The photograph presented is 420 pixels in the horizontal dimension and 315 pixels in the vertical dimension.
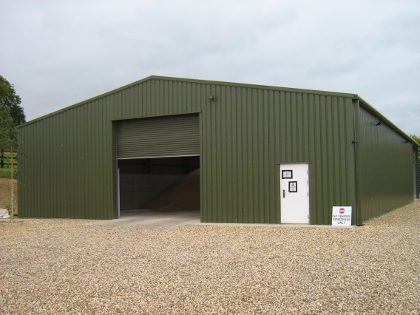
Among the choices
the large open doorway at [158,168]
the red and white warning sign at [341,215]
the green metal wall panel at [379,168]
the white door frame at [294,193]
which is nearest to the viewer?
the red and white warning sign at [341,215]

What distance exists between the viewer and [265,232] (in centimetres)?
1212

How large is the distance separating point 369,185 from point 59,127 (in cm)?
1231

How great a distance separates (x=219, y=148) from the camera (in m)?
15.2

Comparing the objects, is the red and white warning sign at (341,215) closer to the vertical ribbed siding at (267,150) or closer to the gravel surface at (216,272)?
the vertical ribbed siding at (267,150)

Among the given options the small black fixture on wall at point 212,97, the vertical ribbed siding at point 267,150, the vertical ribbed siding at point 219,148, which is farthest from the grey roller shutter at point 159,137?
the small black fixture on wall at point 212,97

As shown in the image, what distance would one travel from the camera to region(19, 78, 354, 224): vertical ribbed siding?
44.4 feet

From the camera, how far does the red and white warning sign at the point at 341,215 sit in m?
13.0

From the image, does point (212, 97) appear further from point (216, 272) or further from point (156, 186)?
point (156, 186)

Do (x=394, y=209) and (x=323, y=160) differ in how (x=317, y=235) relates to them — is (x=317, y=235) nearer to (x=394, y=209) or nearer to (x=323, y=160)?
(x=323, y=160)

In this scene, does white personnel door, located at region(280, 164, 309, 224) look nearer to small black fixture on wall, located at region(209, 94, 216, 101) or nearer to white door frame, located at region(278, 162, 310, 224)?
white door frame, located at region(278, 162, 310, 224)

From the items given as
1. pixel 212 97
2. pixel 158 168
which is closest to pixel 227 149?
pixel 212 97

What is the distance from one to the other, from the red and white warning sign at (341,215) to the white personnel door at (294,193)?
873 millimetres

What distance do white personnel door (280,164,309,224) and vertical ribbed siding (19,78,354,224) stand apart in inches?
7.6

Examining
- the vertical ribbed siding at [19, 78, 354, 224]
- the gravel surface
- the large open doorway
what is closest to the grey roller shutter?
the large open doorway
